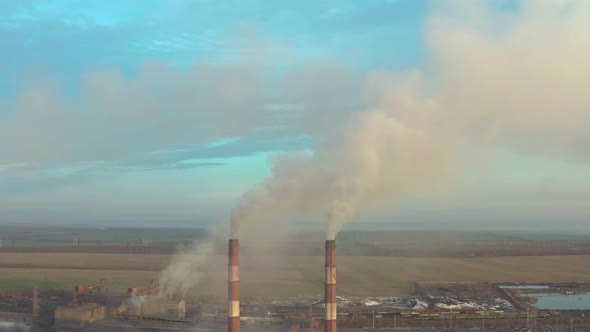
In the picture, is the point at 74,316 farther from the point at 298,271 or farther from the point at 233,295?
the point at 298,271

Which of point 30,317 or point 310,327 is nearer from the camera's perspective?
point 310,327

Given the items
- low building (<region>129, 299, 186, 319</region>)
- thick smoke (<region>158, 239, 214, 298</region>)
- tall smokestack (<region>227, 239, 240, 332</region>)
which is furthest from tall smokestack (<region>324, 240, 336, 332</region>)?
thick smoke (<region>158, 239, 214, 298</region>)

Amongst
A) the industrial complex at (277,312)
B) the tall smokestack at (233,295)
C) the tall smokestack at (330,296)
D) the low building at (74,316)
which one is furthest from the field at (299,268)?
the tall smokestack at (330,296)

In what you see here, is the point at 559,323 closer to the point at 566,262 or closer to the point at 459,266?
the point at 459,266

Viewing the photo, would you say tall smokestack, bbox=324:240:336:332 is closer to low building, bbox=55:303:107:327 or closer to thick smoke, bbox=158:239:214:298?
low building, bbox=55:303:107:327

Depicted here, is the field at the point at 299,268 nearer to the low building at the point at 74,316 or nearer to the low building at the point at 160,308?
the low building at the point at 160,308

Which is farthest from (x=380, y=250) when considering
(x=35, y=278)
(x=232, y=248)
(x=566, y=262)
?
(x=232, y=248)
